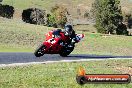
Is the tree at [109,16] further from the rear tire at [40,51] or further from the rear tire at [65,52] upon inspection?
the rear tire at [40,51]

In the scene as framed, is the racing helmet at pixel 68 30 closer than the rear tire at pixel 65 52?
Yes

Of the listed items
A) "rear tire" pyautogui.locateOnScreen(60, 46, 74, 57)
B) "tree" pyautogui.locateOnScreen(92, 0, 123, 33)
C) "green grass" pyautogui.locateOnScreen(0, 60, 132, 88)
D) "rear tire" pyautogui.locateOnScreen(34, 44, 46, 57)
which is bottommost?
"tree" pyautogui.locateOnScreen(92, 0, 123, 33)

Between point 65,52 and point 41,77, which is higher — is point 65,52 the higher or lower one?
the lower one

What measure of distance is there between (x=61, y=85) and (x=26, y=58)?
859cm

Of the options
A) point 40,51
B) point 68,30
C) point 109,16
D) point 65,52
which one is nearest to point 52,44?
point 40,51

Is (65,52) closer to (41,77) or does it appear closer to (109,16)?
(41,77)

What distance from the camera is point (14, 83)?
41.8ft

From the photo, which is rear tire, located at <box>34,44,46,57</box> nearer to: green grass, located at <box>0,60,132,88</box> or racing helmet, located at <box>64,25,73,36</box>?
racing helmet, located at <box>64,25,73,36</box>

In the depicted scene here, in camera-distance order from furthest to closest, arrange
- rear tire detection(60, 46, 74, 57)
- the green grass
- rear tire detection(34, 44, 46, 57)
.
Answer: rear tire detection(60, 46, 74, 57) < rear tire detection(34, 44, 46, 57) < the green grass

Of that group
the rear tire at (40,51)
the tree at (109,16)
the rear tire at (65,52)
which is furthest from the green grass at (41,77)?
the tree at (109,16)

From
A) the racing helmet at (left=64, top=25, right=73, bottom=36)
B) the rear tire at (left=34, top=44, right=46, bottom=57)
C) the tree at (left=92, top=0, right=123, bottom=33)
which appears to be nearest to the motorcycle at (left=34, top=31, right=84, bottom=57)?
the rear tire at (left=34, top=44, right=46, bottom=57)

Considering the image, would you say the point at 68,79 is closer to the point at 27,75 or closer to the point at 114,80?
the point at 27,75

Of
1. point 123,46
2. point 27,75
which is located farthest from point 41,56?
point 123,46

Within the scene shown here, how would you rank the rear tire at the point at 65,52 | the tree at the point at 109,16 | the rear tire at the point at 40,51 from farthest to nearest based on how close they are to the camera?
the tree at the point at 109,16, the rear tire at the point at 65,52, the rear tire at the point at 40,51
